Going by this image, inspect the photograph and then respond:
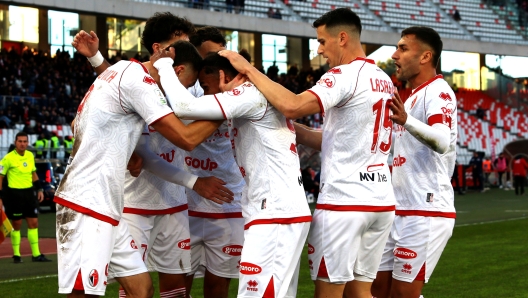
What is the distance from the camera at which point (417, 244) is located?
21.3ft

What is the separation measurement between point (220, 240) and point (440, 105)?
217cm

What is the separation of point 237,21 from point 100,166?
29.7m

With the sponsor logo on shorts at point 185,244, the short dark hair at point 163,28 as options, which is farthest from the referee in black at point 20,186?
the short dark hair at point 163,28

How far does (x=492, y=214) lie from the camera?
71.7 ft

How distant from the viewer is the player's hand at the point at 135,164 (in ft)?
19.4

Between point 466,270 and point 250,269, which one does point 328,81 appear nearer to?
point 250,269

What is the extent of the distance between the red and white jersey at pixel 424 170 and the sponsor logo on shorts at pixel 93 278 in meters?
2.60

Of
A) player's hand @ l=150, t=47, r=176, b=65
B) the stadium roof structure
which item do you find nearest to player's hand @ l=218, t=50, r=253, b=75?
player's hand @ l=150, t=47, r=176, b=65

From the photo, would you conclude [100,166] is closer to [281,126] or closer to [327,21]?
[281,126]

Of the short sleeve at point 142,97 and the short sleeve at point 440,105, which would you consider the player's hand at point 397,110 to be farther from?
the short sleeve at point 142,97

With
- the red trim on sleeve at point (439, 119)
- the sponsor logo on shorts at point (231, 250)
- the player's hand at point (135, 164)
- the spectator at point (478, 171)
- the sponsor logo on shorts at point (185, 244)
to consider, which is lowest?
the spectator at point (478, 171)

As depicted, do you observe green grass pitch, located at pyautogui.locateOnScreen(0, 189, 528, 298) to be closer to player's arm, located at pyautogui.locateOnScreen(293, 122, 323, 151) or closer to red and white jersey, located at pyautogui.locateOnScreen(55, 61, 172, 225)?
player's arm, located at pyautogui.locateOnScreen(293, 122, 323, 151)

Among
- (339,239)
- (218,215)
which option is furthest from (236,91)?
(218,215)

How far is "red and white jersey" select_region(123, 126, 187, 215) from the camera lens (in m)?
6.41
